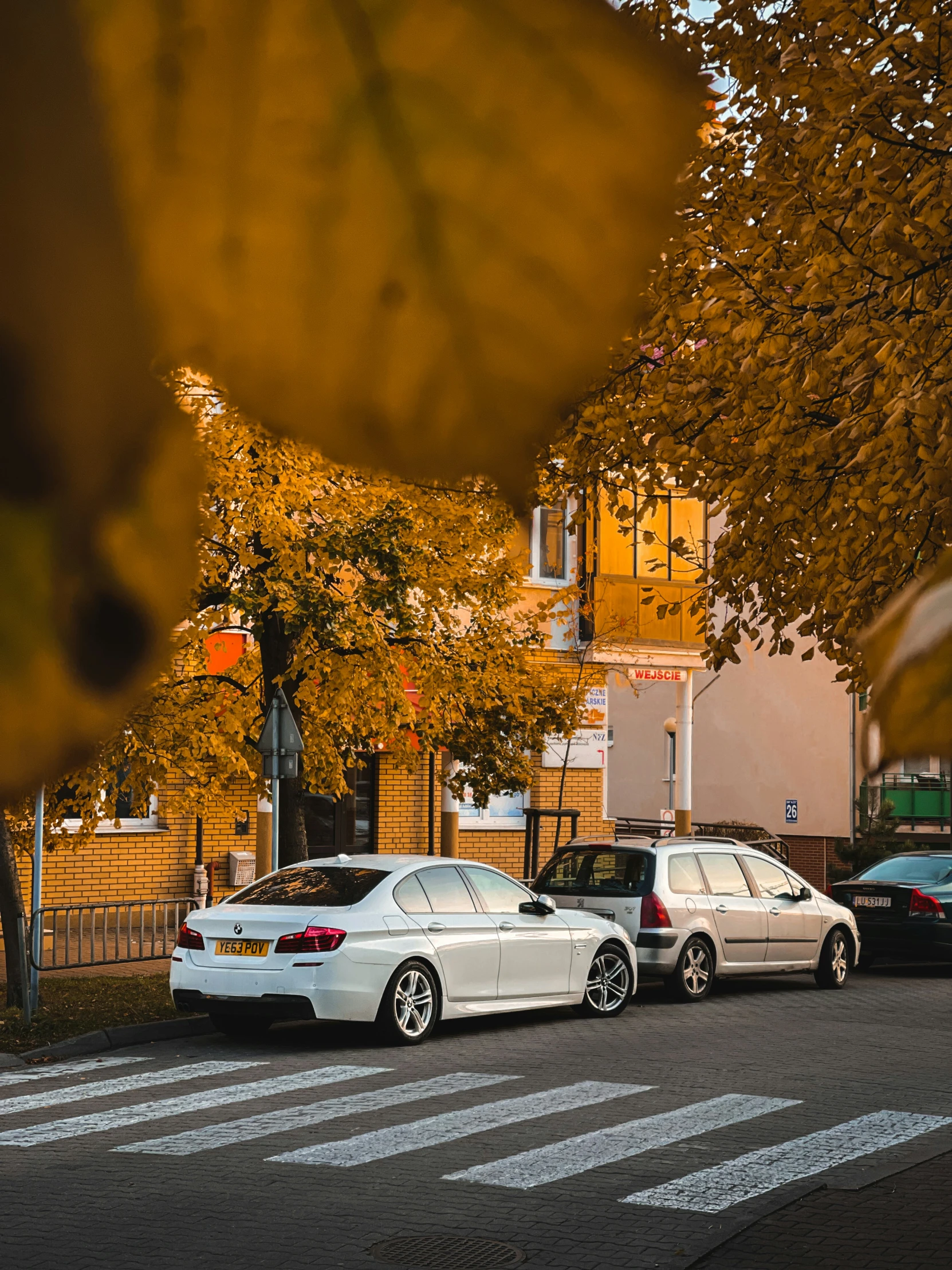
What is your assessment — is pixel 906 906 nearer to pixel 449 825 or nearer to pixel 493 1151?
pixel 449 825

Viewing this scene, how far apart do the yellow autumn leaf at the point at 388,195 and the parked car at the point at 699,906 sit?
45.0 ft

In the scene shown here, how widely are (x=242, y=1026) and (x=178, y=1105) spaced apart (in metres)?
3.03

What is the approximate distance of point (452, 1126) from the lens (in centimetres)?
853

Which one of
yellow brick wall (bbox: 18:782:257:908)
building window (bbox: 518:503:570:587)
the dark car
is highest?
building window (bbox: 518:503:570:587)

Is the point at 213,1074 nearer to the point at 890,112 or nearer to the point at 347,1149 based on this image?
the point at 347,1149

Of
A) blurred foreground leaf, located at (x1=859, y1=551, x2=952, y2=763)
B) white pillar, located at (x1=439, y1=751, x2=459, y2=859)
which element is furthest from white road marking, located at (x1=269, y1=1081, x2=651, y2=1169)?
white pillar, located at (x1=439, y1=751, x2=459, y2=859)

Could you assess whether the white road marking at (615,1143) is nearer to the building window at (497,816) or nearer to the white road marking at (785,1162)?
the white road marking at (785,1162)

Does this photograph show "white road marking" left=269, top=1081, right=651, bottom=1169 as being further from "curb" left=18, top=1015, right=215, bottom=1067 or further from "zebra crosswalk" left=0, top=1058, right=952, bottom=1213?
"curb" left=18, top=1015, right=215, bottom=1067

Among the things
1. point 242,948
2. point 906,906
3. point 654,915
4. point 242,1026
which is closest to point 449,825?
point 906,906

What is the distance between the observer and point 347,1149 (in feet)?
26.0

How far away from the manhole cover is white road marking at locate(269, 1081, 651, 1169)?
126 cm

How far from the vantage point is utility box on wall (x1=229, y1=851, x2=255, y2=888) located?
744 inches

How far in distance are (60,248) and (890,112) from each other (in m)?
5.11

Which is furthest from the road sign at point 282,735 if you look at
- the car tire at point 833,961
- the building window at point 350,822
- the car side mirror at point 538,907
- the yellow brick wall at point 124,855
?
the building window at point 350,822
